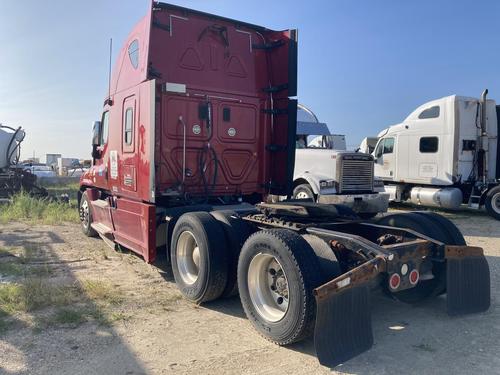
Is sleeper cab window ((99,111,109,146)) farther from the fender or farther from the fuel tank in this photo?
the fuel tank

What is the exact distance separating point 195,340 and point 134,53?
445cm

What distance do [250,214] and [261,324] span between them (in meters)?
1.55

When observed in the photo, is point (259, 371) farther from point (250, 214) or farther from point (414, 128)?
point (414, 128)

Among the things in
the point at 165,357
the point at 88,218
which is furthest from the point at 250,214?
the point at 88,218

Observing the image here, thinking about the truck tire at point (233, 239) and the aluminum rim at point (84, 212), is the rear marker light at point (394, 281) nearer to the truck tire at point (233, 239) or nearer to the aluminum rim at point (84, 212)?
the truck tire at point (233, 239)

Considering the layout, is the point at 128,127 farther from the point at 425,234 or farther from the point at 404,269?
the point at 404,269

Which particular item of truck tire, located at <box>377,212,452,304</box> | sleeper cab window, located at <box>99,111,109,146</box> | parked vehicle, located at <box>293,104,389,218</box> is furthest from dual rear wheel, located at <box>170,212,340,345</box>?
parked vehicle, located at <box>293,104,389,218</box>

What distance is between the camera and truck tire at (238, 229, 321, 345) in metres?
3.75

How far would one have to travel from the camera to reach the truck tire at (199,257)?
4926 mm

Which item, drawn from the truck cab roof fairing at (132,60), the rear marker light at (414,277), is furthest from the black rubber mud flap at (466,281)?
the truck cab roof fairing at (132,60)

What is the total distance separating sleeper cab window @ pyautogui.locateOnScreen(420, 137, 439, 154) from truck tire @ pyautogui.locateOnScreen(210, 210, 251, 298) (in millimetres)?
→ 11239

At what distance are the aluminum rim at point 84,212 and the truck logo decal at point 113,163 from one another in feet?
6.10

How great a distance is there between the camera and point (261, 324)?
425cm

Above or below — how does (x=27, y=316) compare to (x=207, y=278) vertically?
below
